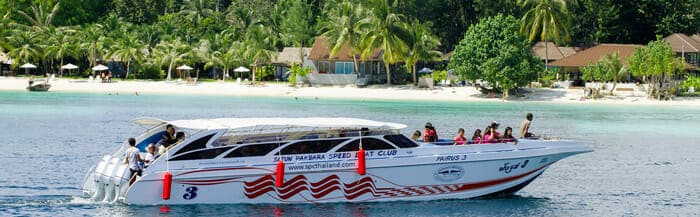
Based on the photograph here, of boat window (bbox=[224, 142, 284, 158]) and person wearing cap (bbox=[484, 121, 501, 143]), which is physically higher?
person wearing cap (bbox=[484, 121, 501, 143])

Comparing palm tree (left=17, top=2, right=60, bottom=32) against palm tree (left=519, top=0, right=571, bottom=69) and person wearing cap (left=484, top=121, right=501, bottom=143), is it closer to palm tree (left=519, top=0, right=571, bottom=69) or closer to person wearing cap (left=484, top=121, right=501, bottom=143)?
palm tree (left=519, top=0, right=571, bottom=69)

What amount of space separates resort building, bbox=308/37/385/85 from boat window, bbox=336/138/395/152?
190ft

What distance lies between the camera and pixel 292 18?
89.2 metres

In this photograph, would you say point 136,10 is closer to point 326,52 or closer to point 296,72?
point 326,52

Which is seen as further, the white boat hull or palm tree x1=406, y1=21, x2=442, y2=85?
palm tree x1=406, y1=21, x2=442, y2=85

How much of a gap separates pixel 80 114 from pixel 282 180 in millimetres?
33708

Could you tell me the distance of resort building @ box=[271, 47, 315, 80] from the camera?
84.9 meters

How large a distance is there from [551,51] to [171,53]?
3261 cm

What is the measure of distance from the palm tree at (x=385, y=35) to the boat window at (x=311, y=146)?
52105 millimetres

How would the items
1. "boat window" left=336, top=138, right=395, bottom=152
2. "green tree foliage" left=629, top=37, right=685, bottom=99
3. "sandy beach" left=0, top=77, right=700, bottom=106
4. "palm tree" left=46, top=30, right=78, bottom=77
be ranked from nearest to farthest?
"boat window" left=336, top=138, right=395, bottom=152
"green tree foliage" left=629, top=37, right=685, bottom=99
"sandy beach" left=0, top=77, right=700, bottom=106
"palm tree" left=46, top=30, right=78, bottom=77

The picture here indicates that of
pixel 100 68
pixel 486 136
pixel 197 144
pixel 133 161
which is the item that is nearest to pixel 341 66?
pixel 100 68

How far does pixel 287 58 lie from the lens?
281ft

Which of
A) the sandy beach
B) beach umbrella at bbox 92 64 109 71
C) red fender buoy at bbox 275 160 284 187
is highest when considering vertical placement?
beach umbrella at bbox 92 64 109 71

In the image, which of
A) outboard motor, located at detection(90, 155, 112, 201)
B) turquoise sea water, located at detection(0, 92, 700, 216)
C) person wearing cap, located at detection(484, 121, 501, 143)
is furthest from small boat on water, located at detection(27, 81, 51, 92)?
Answer: person wearing cap, located at detection(484, 121, 501, 143)
